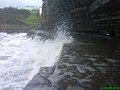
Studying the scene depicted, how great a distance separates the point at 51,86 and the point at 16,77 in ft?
15.6

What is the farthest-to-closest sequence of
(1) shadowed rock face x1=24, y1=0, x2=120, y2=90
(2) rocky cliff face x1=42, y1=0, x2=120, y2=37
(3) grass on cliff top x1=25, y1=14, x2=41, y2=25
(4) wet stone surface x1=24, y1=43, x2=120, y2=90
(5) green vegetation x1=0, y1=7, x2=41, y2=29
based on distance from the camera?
1. (3) grass on cliff top x1=25, y1=14, x2=41, y2=25
2. (5) green vegetation x1=0, y1=7, x2=41, y2=29
3. (2) rocky cliff face x1=42, y1=0, x2=120, y2=37
4. (1) shadowed rock face x1=24, y1=0, x2=120, y2=90
5. (4) wet stone surface x1=24, y1=43, x2=120, y2=90

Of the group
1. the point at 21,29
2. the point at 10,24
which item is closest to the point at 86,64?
the point at 21,29

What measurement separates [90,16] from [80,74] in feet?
18.8

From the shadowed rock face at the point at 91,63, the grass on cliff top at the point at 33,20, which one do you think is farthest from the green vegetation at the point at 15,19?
the shadowed rock face at the point at 91,63

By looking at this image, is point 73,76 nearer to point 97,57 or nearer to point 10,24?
point 97,57

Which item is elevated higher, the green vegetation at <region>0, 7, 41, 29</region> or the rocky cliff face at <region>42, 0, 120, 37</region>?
the rocky cliff face at <region>42, 0, 120, 37</region>

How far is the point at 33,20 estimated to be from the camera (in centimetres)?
4166

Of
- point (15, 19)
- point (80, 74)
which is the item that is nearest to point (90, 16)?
point (80, 74)

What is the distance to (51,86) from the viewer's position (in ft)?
14.0

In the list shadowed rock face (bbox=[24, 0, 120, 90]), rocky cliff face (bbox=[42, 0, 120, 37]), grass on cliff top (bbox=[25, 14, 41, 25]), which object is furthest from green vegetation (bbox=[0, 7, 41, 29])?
shadowed rock face (bbox=[24, 0, 120, 90])

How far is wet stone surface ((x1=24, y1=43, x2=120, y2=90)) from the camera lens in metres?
4.27

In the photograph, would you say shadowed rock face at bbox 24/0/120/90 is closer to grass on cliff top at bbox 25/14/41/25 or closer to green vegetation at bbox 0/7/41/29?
green vegetation at bbox 0/7/41/29

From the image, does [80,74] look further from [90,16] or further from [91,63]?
[90,16]

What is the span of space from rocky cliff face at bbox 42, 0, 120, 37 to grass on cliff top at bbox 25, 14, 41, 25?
2025 cm
